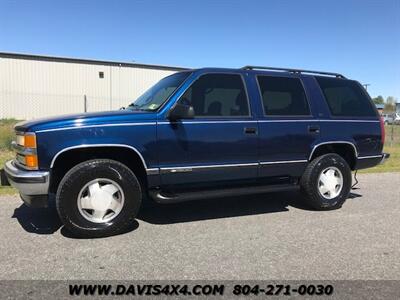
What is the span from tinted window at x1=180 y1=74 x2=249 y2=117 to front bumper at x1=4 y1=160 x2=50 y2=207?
1.93m

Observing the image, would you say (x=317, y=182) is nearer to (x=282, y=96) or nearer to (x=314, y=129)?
(x=314, y=129)

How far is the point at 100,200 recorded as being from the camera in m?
4.82

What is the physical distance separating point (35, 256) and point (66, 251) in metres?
0.31

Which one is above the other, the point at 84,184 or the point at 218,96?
the point at 218,96

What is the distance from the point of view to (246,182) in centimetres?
582

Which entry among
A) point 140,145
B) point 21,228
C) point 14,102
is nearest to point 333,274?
point 140,145

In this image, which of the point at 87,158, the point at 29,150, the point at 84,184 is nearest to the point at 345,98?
the point at 87,158

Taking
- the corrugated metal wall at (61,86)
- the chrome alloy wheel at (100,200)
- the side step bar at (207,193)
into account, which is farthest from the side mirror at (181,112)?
the corrugated metal wall at (61,86)

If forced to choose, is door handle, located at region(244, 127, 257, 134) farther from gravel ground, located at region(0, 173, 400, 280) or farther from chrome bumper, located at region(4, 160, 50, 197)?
chrome bumper, located at region(4, 160, 50, 197)

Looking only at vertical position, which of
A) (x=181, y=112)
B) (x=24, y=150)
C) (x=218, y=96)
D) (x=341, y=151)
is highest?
(x=218, y=96)

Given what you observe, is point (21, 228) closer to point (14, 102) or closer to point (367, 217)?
point (367, 217)

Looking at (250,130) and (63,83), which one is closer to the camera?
(250,130)

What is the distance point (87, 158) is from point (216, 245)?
72.7 inches

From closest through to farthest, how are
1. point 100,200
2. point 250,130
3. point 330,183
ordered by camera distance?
point 100,200, point 250,130, point 330,183
